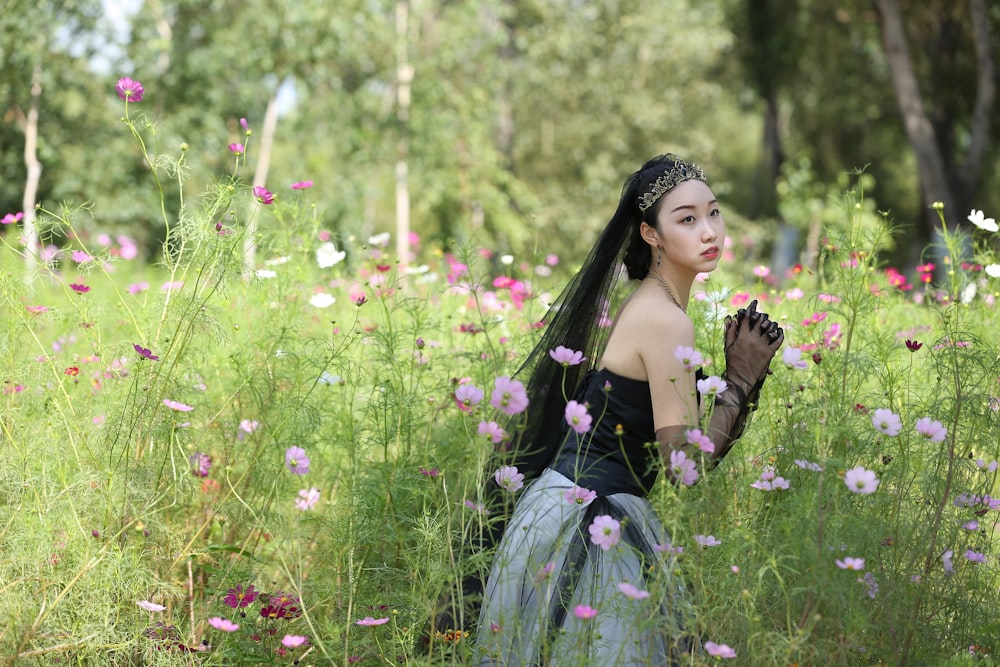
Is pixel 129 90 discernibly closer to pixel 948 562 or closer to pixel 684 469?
pixel 684 469

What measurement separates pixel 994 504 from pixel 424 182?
1102 centimetres

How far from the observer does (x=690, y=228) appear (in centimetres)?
251

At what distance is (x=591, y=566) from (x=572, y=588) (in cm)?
6

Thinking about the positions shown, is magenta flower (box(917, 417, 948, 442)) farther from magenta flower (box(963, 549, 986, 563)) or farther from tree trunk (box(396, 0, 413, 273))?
tree trunk (box(396, 0, 413, 273))

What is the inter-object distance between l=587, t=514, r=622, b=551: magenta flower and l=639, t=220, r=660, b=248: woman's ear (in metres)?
0.81

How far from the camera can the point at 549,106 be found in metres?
16.8

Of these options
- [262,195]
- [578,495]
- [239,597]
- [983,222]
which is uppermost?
[983,222]

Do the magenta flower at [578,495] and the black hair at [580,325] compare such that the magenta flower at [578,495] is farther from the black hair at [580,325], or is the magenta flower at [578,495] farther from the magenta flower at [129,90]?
the magenta flower at [129,90]

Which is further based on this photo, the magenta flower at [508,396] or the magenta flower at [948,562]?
the magenta flower at [948,562]

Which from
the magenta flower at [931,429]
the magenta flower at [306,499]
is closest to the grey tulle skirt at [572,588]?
the magenta flower at [306,499]

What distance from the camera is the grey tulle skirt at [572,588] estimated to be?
80.7 inches

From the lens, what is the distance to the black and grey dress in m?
2.03

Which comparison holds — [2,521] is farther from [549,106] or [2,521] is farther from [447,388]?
[549,106]

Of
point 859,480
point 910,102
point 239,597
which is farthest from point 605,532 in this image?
point 910,102
